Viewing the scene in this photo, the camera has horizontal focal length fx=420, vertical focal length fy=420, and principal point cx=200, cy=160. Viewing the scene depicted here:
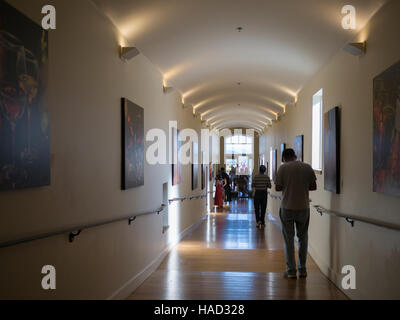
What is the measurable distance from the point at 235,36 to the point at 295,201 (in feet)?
8.19

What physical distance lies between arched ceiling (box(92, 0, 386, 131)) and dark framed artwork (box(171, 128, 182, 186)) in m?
1.01

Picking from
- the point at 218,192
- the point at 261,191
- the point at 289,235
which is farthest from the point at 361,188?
the point at 218,192

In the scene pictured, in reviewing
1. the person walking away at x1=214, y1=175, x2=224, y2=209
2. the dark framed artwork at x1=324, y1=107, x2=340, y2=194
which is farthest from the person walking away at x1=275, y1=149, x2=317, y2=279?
the person walking away at x1=214, y1=175, x2=224, y2=209

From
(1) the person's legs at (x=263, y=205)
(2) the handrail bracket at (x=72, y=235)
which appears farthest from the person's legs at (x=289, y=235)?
(1) the person's legs at (x=263, y=205)

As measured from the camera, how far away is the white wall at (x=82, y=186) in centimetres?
284

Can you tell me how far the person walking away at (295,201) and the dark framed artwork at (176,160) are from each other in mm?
3130

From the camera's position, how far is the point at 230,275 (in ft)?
20.0

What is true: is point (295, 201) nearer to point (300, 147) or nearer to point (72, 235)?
point (300, 147)

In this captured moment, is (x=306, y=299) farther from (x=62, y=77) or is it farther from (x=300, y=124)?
(x=300, y=124)

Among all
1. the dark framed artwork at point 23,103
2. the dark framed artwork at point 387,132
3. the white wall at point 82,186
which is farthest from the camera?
the dark framed artwork at point 387,132

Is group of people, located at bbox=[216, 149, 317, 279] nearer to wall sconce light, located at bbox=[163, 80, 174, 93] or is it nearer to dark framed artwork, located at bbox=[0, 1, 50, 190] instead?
wall sconce light, located at bbox=[163, 80, 174, 93]

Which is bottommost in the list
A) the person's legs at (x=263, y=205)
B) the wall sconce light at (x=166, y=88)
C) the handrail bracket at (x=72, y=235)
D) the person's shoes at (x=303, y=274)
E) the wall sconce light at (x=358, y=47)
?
the person's shoes at (x=303, y=274)

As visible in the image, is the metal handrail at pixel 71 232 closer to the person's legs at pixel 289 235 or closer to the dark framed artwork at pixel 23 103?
the dark framed artwork at pixel 23 103

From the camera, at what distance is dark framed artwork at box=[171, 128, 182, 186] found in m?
8.51
